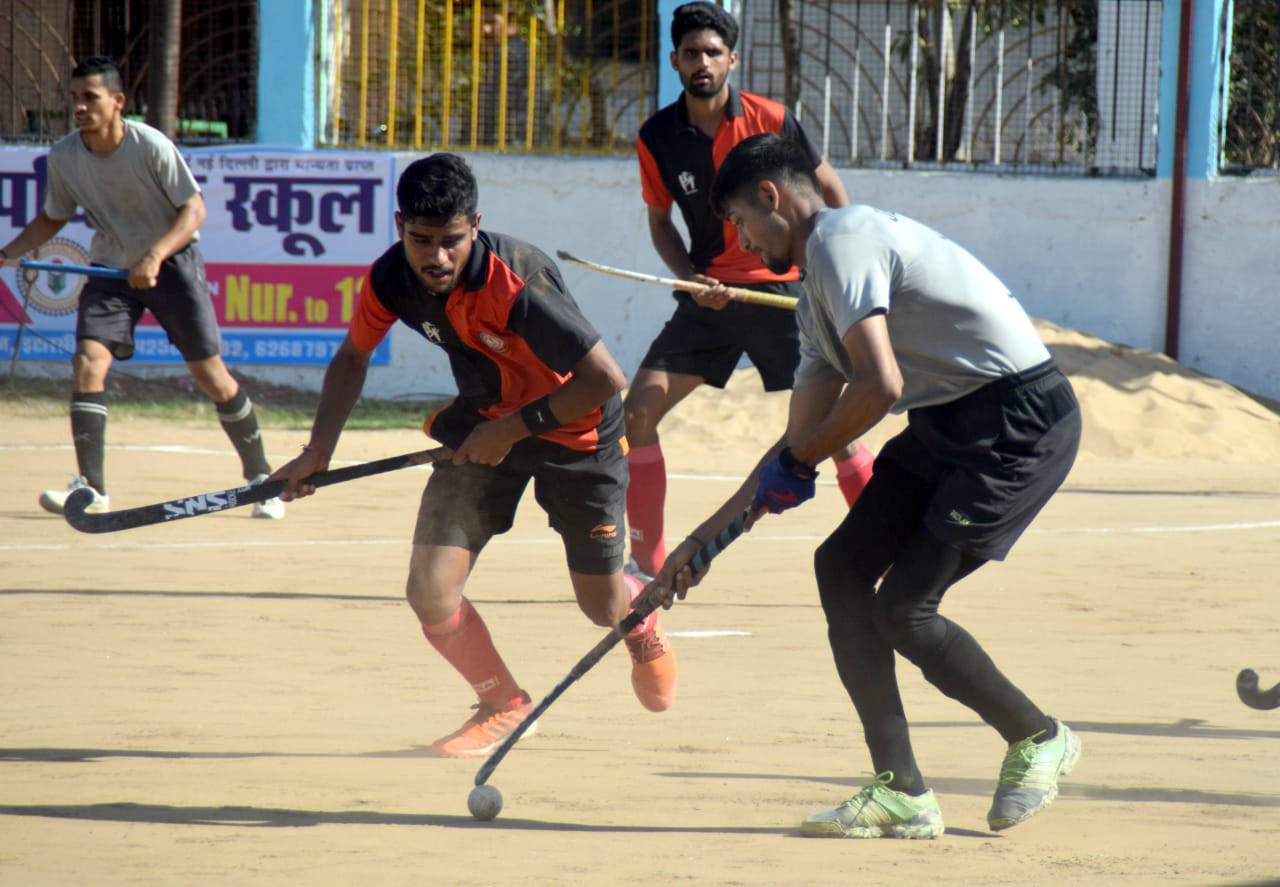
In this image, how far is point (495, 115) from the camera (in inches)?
567

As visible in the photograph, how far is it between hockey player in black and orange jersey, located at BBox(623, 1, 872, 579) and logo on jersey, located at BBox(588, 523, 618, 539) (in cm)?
166

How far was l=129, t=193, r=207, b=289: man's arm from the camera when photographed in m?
7.98

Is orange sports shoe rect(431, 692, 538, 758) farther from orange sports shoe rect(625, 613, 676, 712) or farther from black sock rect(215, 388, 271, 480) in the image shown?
black sock rect(215, 388, 271, 480)

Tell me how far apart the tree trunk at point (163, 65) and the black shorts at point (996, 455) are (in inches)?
449

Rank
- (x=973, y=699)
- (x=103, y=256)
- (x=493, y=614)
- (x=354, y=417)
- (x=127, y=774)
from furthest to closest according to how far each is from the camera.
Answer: (x=354, y=417) < (x=103, y=256) < (x=493, y=614) < (x=127, y=774) < (x=973, y=699)

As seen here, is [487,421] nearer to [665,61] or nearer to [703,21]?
[703,21]

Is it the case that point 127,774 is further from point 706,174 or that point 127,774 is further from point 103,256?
point 103,256

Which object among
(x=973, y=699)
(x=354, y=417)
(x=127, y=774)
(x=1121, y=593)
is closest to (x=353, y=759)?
(x=127, y=774)

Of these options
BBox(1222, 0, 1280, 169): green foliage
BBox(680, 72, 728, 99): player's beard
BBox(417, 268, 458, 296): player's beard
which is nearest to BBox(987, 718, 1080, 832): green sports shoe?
BBox(417, 268, 458, 296): player's beard

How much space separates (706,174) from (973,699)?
320cm

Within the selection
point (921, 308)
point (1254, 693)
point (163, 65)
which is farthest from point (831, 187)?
point (163, 65)

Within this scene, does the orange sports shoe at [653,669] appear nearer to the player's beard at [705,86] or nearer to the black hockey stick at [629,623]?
the black hockey stick at [629,623]

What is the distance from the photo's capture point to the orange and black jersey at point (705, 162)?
6.67m

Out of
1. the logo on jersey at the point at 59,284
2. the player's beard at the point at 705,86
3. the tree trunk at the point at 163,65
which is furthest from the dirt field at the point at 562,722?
the tree trunk at the point at 163,65
